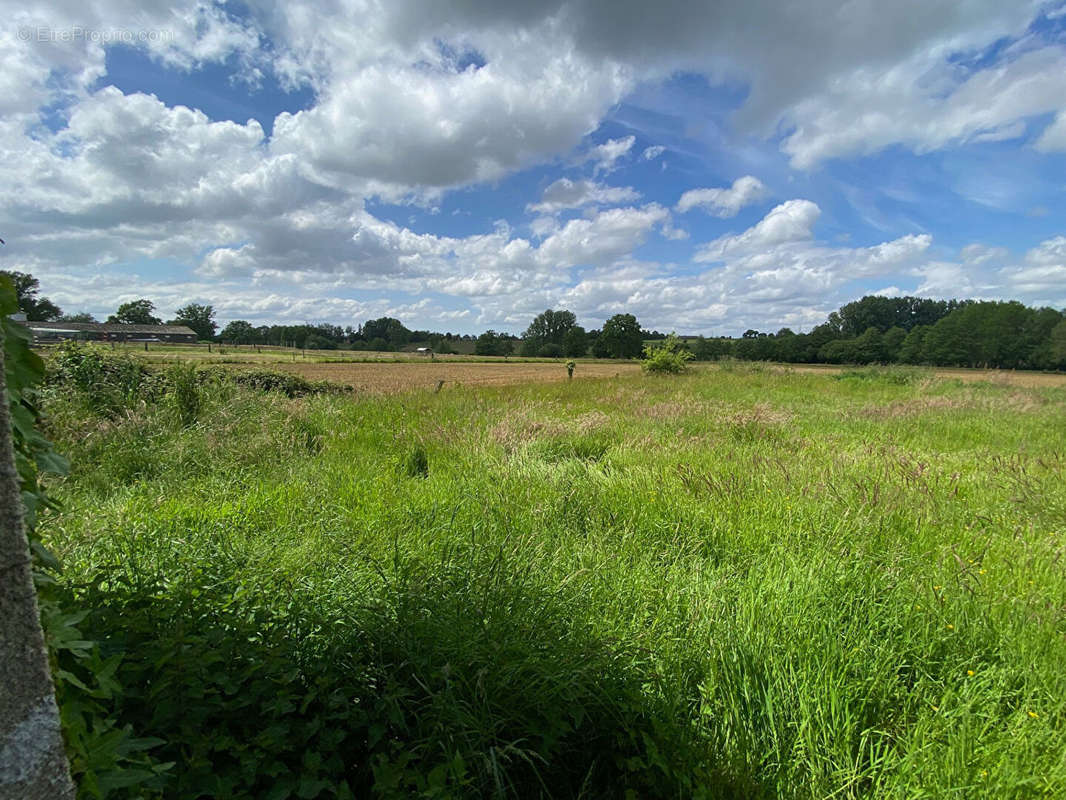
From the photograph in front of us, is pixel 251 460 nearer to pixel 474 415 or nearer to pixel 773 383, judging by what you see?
pixel 474 415

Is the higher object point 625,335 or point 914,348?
point 625,335

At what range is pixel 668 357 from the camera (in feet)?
82.5

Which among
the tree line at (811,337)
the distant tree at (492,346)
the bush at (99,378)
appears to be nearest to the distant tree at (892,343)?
the tree line at (811,337)

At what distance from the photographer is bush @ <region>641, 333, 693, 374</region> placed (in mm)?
25109

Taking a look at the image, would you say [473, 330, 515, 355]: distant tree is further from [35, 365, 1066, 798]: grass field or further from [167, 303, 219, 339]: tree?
[35, 365, 1066, 798]: grass field

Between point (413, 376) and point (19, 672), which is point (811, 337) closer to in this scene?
point (413, 376)

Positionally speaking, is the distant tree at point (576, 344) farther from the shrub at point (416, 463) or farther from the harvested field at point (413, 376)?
the shrub at point (416, 463)

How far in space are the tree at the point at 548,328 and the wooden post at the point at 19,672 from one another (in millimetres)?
95145

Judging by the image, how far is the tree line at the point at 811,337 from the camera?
149 ft

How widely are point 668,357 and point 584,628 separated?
24.2 m

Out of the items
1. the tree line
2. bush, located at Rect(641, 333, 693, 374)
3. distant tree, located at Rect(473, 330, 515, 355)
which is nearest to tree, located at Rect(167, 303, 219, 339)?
the tree line

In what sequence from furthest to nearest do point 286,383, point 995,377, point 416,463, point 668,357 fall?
point 668,357 → point 995,377 → point 286,383 → point 416,463

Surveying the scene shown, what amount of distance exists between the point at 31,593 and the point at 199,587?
1479 mm

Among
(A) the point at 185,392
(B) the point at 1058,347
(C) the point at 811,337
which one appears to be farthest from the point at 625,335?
A: (A) the point at 185,392
